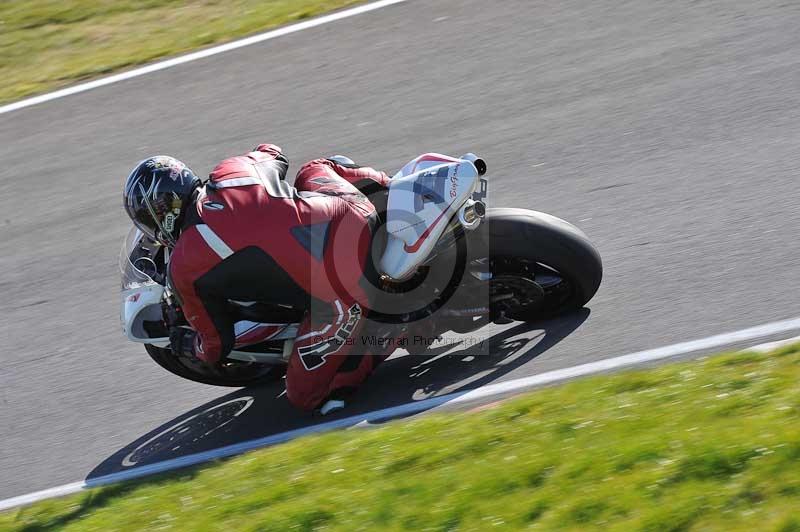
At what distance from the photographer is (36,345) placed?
7.17 m

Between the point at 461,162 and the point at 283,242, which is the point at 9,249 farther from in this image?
the point at 461,162

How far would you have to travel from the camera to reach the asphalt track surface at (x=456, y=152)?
19.5ft

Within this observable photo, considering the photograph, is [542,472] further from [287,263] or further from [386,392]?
[287,263]

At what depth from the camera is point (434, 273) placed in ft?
18.9

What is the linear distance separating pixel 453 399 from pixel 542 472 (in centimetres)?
128

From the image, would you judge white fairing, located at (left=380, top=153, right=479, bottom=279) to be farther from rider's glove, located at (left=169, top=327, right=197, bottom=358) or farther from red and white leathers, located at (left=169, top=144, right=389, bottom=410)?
rider's glove, located at (left=169, top=327, right=197, bottom=358)

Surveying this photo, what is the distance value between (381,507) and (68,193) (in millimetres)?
5305

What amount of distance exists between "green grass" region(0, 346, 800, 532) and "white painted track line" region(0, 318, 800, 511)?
207 mm

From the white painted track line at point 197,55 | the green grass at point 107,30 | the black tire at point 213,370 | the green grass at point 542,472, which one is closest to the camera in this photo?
the green grass at point 542,472

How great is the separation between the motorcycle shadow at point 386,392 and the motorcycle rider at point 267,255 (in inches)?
7.5

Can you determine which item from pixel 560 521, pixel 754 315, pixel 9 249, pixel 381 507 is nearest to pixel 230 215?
pixel 381 507

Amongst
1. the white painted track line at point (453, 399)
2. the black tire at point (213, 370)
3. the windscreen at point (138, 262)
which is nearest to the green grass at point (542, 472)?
the white painted track line at point (453, 399)

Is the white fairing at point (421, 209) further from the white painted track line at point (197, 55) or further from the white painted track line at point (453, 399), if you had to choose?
the white painted track line at point (197, 55)

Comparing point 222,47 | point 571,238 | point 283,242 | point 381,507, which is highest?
point 222,47
